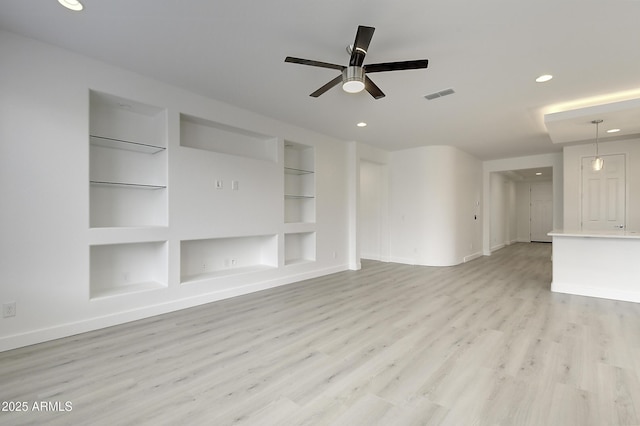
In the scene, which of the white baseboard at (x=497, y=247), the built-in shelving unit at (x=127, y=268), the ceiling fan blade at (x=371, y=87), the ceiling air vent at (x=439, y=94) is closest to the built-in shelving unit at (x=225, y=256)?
the built-in shelving unit at (x=127, y=268)

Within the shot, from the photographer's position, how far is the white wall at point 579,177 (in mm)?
5816

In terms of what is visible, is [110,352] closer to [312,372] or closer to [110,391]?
[110,391]

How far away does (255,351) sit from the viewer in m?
2.61

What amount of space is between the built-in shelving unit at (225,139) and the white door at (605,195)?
6679 mm

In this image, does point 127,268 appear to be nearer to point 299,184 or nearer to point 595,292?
point 299,184

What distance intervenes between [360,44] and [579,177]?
675 cm

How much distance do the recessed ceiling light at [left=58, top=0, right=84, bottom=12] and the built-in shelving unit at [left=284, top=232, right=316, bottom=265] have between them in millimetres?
4116

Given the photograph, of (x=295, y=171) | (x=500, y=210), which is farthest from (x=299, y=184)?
(x=500, y=210)

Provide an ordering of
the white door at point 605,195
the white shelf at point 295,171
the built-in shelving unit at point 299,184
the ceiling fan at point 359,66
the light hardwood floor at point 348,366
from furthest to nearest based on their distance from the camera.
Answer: the white door at point 605,195 → the built-in shelving unit at point 299,184 → the white shelf at point 295,171 → the ceiling fan at point 359,66 → the light hardwood floor at point 348,366

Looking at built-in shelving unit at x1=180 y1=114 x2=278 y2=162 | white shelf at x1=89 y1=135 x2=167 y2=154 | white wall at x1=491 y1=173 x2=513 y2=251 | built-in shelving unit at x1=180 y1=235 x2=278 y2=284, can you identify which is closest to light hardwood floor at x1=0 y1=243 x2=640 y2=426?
built-in shelving unit at x1=180 y1=235 x2=278 y2=284

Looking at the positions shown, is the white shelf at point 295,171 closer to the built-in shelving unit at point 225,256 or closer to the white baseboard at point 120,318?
the built-in shelving unit at point 225,256

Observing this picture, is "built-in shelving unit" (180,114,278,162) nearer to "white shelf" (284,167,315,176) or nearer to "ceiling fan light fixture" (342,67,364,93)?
"white shelf" (284,167,315,176)

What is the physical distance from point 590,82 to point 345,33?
3.19 m

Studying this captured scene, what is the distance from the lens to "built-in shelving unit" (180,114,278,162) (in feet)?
13.8
